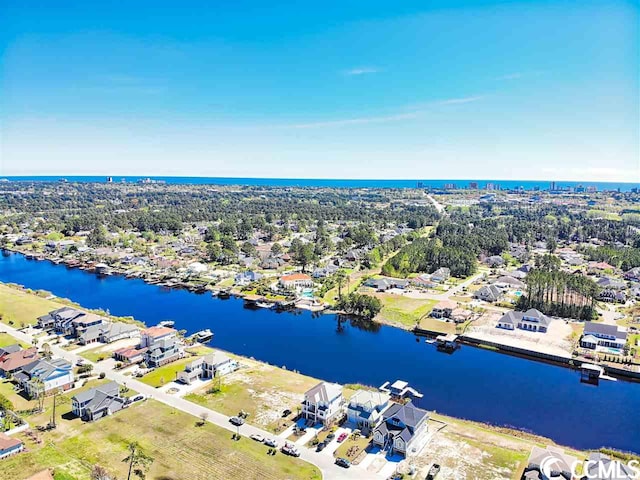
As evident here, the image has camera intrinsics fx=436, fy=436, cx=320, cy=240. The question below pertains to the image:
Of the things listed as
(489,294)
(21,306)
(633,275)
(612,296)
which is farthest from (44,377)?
(633,275)

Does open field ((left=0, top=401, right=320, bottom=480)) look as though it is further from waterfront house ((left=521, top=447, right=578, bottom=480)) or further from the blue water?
the blue water

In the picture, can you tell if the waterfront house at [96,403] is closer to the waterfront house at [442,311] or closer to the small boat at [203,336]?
the small boat at [203,336]

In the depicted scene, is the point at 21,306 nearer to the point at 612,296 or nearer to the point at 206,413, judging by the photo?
the point at 206,413

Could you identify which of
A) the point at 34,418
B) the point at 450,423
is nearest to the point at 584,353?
the point at 450,423

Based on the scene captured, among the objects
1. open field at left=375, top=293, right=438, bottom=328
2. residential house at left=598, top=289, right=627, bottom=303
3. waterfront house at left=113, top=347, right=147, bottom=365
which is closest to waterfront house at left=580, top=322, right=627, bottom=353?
residential house at left=598, top=289, right=627, bottom=303

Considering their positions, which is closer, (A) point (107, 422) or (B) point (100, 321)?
(A) point (107, 422)

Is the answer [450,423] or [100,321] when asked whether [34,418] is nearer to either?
[100,321]

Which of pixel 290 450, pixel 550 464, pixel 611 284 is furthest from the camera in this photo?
pixel 611 284
